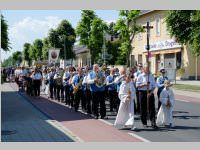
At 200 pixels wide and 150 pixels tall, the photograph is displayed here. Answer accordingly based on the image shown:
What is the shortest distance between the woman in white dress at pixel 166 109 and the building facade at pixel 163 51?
2936cm

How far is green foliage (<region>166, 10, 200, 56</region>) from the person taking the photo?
34.5m

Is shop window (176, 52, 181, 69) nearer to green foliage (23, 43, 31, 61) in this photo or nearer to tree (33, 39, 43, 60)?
tree (33, 39, 43, 60)

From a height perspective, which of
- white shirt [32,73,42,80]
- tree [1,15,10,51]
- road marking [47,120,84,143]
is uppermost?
tree [1,15,10,51]

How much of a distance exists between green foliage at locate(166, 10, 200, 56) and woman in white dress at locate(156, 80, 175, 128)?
70.0 feet

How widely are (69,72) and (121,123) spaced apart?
7.25m

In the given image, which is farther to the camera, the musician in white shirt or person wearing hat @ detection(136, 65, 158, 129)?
the musician in white shirt

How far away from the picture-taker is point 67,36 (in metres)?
83.2

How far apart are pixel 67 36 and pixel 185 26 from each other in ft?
156

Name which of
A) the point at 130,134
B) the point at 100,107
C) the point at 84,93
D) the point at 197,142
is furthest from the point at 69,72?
→ the point at 197,142

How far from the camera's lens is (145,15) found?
5634cm

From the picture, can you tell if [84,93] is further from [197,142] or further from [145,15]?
[145,15]

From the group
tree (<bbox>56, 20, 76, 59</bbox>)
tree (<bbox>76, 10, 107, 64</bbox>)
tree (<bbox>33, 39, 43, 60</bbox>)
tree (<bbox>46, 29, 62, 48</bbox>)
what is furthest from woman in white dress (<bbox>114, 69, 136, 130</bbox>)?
tree (<bbox>33, 39, 43, 60</bbox>)

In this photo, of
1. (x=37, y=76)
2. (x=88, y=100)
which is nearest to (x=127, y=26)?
(x=37, y=76)

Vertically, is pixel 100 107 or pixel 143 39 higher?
pixel 143 39
